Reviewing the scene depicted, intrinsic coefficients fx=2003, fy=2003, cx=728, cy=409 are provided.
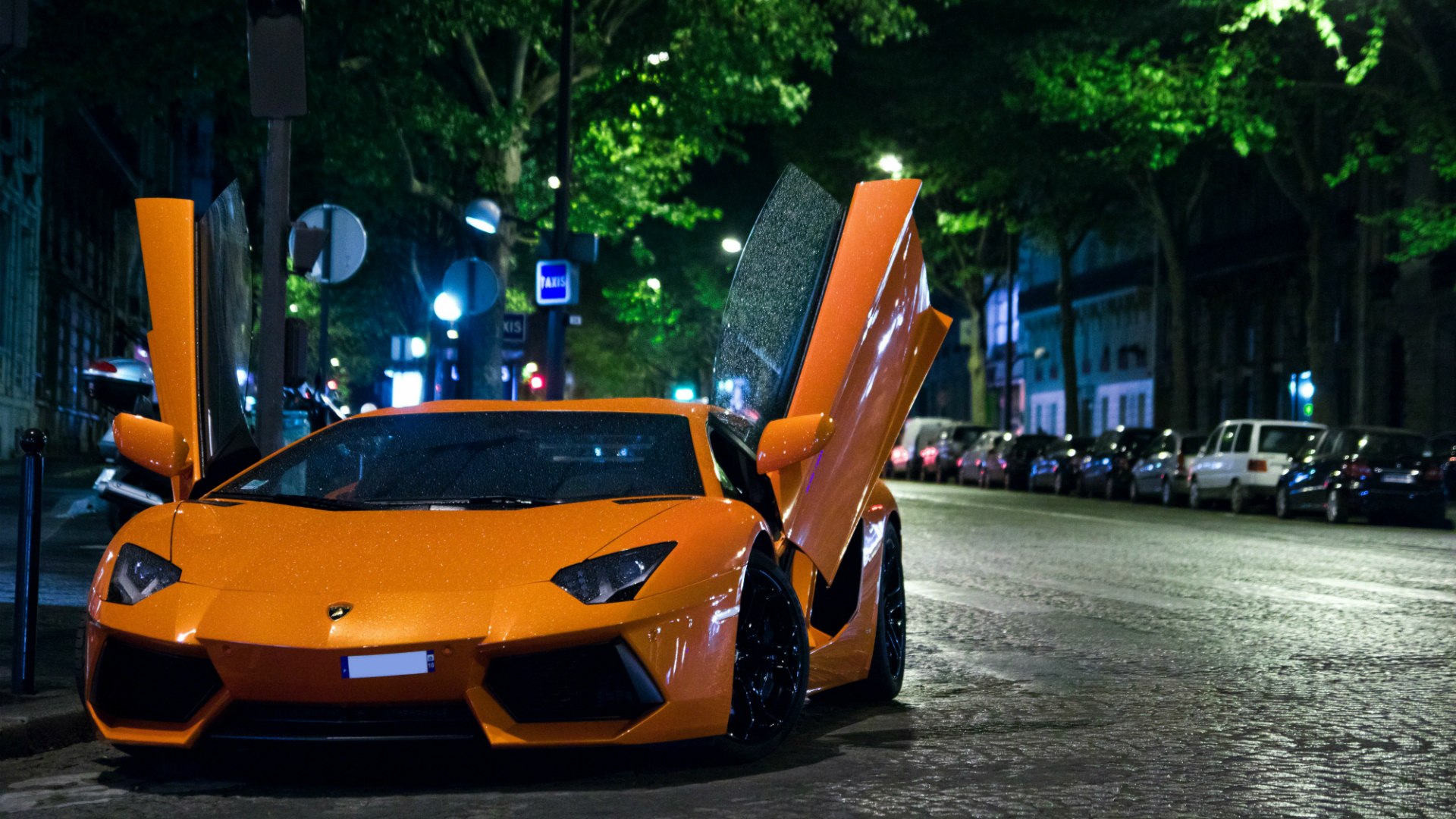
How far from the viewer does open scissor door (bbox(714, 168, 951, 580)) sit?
7.18 metres

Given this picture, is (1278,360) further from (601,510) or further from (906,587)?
(601,510)

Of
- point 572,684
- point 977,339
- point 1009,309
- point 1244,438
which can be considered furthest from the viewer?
point 977,339

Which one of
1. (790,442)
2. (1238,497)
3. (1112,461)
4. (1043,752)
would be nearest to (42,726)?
(790,442)

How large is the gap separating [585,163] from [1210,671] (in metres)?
27.6

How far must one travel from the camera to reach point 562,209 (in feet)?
81.6

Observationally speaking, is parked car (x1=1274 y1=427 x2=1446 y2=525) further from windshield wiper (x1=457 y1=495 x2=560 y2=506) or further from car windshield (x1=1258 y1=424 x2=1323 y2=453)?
windshield wiper (x1=457 y1=495 x2=560 y2=506)

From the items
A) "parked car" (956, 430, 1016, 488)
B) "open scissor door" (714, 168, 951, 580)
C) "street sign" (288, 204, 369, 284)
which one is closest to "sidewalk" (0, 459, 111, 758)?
"street sign" (288, 204, 369, 284)

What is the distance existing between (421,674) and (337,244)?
7835 mm

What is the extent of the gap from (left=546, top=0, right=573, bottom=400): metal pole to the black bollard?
16614mm

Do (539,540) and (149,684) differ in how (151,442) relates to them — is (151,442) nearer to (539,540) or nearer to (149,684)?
(149,684)

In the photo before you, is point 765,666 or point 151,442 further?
point 151,442

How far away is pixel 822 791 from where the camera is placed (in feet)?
18.7

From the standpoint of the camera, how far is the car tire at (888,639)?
763 cm

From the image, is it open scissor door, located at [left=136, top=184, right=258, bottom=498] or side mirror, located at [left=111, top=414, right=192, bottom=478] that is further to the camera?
open scissor door, located at [left=136, top=184, right=258, bottom=498]
